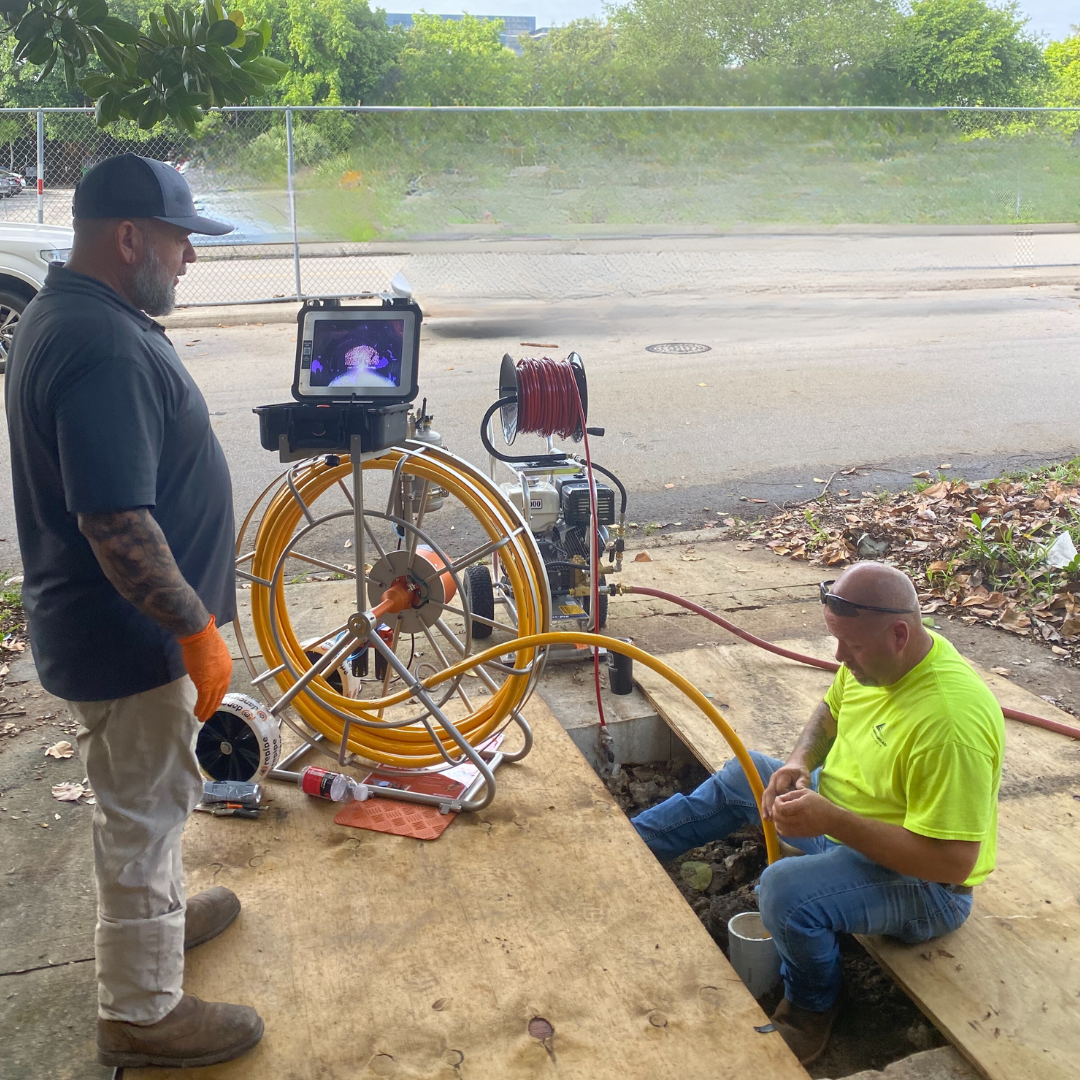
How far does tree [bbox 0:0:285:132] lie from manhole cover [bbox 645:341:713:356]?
854 centimetres

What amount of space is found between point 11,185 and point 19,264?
300cm

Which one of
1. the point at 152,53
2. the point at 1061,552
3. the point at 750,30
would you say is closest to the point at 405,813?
the point at 152,53

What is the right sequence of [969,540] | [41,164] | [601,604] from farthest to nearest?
[41,164] < [969,540] < [601,604]

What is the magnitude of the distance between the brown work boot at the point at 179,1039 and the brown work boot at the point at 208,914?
0.95 feet

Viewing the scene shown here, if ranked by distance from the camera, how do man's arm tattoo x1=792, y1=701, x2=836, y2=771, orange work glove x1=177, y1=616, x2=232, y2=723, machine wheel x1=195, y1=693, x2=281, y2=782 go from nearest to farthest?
orange work glove x1=177, y1=616, x2=232, y2=723 < man's arm tattoo x1=792, y1=701, x2=836, y2=771 < machine wheel x1=195, y1=693, x2=281, y2=782

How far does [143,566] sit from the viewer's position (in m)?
2.11

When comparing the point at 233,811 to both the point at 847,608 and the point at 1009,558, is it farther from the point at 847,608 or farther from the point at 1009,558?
the point at 1009,558

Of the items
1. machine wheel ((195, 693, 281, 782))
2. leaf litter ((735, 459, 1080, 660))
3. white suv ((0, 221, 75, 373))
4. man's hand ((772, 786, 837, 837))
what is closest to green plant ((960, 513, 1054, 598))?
leaf litter ((735, 459, 1080, 660))

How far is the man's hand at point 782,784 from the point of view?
2.78 meters

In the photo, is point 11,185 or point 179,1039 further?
point 11,185

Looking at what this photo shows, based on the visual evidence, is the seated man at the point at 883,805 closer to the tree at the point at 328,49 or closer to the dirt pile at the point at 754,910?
the dirt pile at the point at 754,910

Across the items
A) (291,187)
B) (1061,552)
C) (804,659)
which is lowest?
(804,659)

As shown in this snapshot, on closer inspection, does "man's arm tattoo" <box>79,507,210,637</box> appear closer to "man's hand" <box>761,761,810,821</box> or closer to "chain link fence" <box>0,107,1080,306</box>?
"man's hand" <box>761,761,810,821</box>

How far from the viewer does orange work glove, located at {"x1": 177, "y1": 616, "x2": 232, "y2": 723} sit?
2225 millimetres
